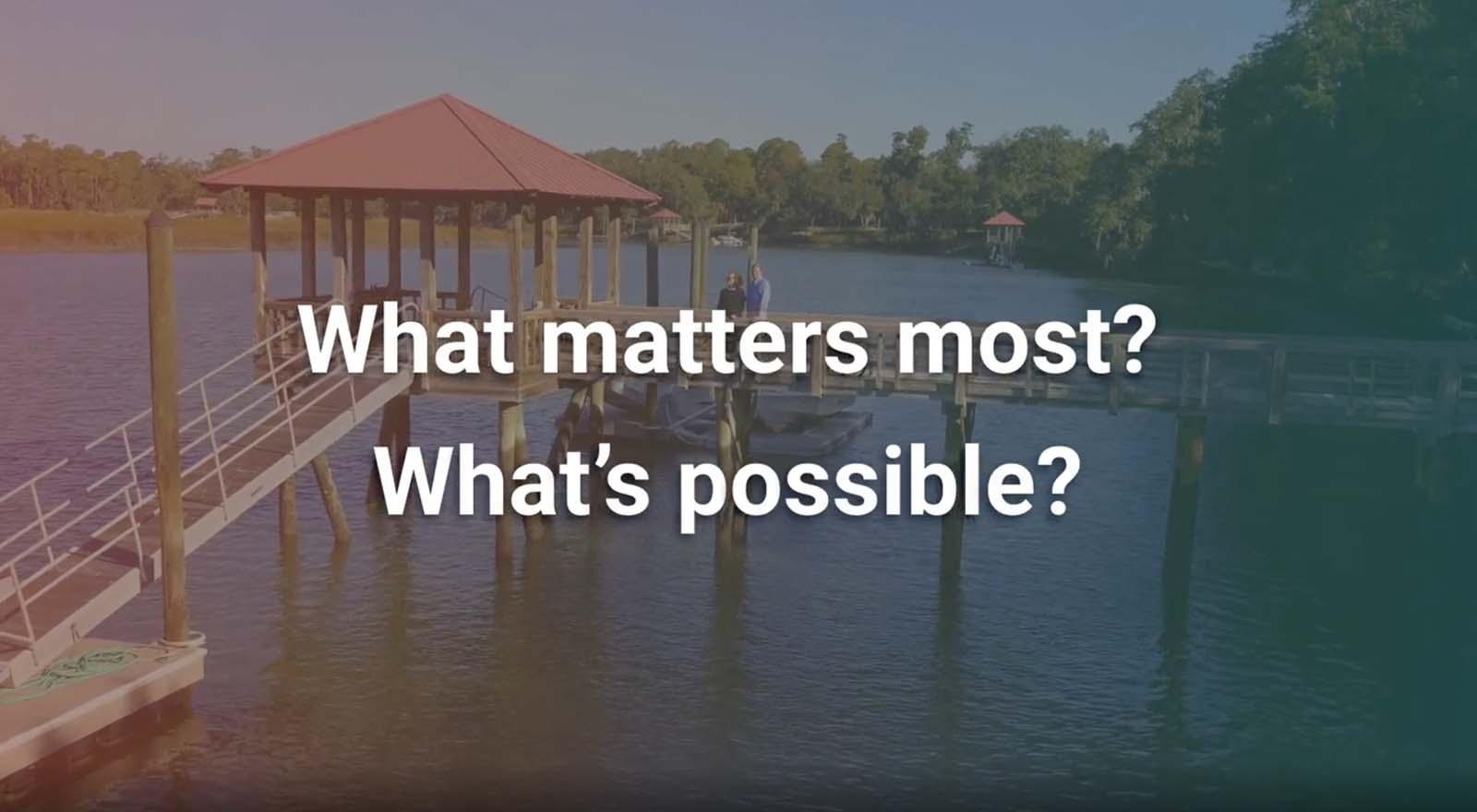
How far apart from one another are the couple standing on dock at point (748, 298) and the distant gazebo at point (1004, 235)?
115769mm

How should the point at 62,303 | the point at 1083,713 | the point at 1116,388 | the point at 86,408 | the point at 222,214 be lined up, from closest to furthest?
the point at 1083,713
the point at 1116,388
the point at 86,408
the point at 62,303
the point at 222,214

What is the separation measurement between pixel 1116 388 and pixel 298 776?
1248cm

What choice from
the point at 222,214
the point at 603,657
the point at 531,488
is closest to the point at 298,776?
the point at 603,657

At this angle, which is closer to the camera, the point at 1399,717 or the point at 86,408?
the point at 1399,717

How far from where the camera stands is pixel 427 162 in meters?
22.8

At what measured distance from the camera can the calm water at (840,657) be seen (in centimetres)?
1606

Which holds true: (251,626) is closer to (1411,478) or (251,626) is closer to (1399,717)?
A: (1399,717)

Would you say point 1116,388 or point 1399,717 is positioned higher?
point 1116,388

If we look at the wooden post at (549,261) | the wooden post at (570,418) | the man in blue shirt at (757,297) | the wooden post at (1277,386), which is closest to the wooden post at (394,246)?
the wooden post at (549,261)

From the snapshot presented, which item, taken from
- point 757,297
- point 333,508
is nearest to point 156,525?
point 333,508

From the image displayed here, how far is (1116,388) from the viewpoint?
21422 mm

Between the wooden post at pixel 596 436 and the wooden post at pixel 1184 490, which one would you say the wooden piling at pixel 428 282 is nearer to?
the wooden post at pixel 596 436

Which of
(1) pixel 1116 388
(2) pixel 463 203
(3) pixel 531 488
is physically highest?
(2) pixel 463 203

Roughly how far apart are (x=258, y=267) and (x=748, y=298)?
7797 mm
